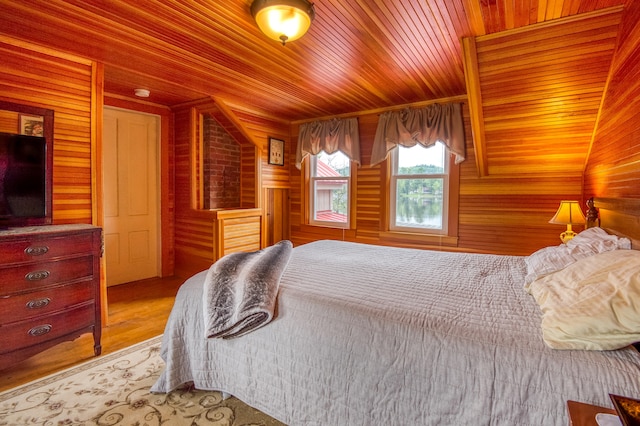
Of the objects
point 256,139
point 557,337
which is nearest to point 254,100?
point 256,139

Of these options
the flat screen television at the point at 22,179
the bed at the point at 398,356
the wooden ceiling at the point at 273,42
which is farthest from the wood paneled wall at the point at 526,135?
the flat screen television at the point at 22,179

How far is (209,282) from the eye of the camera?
179 centimetres

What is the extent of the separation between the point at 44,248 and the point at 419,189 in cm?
370

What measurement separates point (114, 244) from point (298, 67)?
3092 mm

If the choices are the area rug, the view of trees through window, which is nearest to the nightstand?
the area rug

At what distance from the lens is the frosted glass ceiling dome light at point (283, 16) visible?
194 centimetres

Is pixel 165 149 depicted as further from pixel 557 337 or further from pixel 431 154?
pixel 557 337

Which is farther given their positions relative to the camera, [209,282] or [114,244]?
[114,244]

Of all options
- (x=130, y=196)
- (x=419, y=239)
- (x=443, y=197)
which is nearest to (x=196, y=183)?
(x=130, y=196)

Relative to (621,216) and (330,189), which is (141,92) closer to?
(330,189)

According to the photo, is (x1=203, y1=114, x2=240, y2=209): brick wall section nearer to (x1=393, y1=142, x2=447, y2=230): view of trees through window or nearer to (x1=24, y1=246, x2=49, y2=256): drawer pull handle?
(x1=393, y1=142, x2=447, y2=230): view of trees through window

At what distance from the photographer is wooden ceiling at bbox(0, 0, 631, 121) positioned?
2.07 meters

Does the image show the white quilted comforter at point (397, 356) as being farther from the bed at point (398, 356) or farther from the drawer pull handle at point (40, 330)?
the drawer pull handle at point (40, 330)

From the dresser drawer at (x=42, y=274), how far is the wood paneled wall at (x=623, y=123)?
354 centimetres
